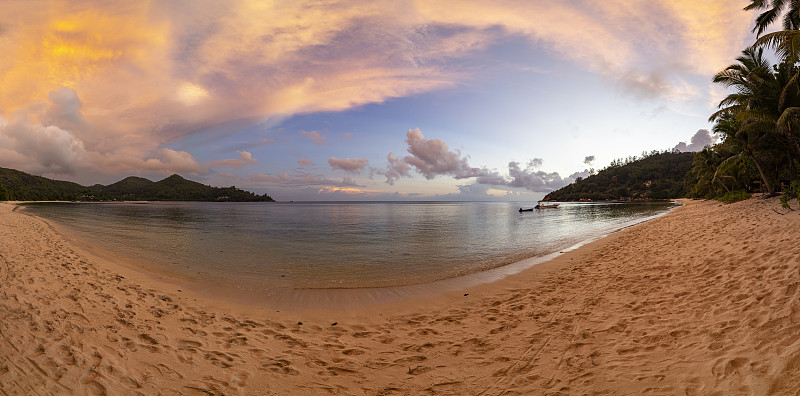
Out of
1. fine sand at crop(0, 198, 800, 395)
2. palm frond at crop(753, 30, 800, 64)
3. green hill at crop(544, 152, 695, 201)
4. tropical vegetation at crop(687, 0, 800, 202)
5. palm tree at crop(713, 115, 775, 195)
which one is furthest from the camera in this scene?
green hill at crop(544, 152, 695, 201)

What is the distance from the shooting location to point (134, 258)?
51.5 ft

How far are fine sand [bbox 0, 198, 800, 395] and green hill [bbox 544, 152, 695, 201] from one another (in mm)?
148923

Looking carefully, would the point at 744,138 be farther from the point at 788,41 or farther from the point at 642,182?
the point at 642,182

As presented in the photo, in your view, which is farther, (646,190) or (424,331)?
(646,190)

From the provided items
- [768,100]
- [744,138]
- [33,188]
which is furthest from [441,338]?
[33,188]

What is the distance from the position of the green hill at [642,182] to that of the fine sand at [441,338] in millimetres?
148923

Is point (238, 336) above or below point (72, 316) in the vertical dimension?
below

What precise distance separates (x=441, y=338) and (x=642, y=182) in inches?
7167

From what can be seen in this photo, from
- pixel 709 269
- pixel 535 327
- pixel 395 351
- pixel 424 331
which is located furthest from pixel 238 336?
pixel 709 269

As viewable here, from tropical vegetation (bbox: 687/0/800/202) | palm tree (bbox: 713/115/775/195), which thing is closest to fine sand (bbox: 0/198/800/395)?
tropical vegetation (bbox: 687/0/800/202)

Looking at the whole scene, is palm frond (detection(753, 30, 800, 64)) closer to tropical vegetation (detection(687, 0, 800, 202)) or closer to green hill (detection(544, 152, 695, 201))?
tropical vegetation (detection(687, 0, 800, 202))

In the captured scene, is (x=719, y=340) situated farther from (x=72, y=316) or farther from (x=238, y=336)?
(x=72, y=316)

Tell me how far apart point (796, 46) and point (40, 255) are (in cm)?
3469

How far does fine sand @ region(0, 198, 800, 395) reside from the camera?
4219mm
